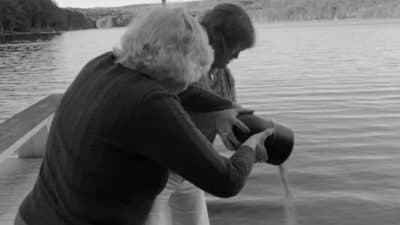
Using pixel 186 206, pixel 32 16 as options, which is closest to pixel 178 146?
pixel 186 206

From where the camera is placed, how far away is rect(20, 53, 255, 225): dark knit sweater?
1.49 m

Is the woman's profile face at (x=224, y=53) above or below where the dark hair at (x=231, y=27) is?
below

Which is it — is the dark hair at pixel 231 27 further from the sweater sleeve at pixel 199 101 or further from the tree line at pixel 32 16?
the tree line at pixel 32 16

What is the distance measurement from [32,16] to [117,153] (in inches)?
4708

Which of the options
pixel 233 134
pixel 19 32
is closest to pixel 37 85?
pixel 233 134

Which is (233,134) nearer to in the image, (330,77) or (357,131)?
(357,131)

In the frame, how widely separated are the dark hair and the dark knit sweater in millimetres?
872

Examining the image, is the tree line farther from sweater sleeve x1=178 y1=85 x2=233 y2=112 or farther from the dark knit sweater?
the dark knit sweater

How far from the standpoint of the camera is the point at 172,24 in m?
1.57

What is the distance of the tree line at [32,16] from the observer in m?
102

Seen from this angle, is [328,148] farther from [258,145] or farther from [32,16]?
[32,16]

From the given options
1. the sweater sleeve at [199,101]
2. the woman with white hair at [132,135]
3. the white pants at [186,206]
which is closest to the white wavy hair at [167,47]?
the woman with white hair at [132,135]

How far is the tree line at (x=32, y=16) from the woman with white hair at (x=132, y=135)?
103797 mm

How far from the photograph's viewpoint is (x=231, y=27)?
2436 mm
